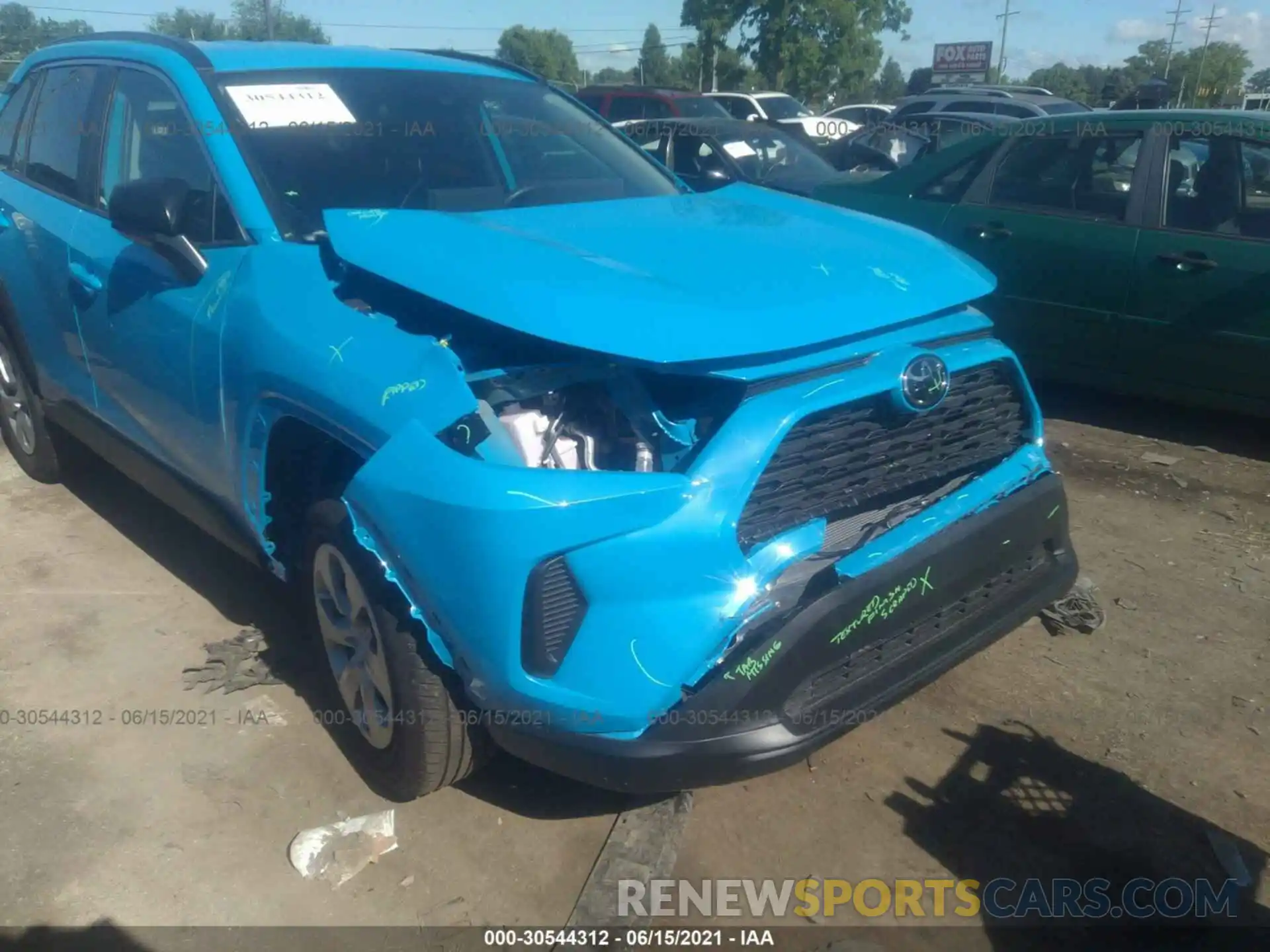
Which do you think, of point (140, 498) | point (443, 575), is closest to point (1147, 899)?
point (443, 575)

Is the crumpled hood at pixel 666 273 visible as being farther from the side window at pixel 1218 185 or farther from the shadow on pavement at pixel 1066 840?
the side window at pixel 1218 185

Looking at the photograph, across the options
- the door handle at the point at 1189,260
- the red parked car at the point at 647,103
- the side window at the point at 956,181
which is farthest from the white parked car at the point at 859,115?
the door handle at the point at 1189,260

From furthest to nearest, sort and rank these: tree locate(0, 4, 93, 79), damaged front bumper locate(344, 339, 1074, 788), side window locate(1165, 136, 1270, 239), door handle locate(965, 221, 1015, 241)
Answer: tree locate(0, 4, 93, 79)
door handle locate(965, 221, 1015, 241)
side window locate(1165, 136, 1270, 239)
damaged front bumper locate(344, 339, 1074, 788)

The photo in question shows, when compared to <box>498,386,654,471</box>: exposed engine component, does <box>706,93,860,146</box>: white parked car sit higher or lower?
lower

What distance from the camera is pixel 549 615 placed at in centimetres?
200

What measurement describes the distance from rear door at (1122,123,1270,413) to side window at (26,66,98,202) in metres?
4.52

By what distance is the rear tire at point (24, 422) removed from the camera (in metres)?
4.34

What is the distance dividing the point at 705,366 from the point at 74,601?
2.77 meters

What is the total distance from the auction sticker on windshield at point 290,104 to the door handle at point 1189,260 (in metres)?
3.74

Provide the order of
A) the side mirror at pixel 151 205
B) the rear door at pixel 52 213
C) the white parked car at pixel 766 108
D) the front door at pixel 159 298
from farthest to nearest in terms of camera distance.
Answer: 1. the white parked car at pixel 766 108
2. the rear door at pixel 52 213
3. the front door at pixel 159 298
4. the side mirror at pixel 151 205

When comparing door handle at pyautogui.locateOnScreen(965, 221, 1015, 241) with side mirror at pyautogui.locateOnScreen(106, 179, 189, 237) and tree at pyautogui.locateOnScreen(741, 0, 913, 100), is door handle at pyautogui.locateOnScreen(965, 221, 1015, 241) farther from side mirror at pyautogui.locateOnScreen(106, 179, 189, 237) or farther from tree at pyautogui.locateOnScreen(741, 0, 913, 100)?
tree at pyautogui.locateOnScreen(741, 0, 913, 100)

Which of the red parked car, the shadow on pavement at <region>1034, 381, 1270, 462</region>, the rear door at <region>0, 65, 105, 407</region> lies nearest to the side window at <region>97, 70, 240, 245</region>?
the rear door at <region>0, 65, 105, 407</region>

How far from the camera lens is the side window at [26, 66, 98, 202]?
3.61 meters

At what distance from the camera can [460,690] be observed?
7.57 ft
